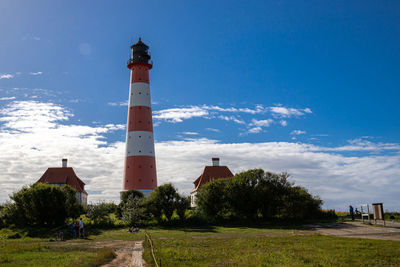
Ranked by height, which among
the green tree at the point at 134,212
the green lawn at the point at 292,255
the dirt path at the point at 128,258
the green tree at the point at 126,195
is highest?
the green tree at the point at 126,195

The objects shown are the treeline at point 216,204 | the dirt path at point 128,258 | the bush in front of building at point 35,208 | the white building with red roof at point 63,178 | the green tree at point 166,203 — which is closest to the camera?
the dirt path at point 128,258

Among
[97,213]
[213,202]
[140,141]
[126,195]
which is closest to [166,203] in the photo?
[213,202]

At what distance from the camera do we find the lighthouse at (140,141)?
42.8m

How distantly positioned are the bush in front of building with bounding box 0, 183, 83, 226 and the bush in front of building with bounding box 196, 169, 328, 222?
1299 centimetres

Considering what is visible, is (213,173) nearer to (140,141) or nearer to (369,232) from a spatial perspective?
(140,141)

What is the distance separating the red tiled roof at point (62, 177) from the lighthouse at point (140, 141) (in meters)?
15.0

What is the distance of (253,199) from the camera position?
110 ft

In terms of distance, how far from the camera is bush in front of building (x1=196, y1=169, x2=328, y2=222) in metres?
33.6

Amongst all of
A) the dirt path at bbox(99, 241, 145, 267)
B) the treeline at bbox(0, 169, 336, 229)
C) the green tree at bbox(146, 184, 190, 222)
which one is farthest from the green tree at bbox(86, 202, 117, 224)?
the dirt path at bbox(99, 241, 145, 267)

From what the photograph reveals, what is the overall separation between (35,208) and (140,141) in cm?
1588

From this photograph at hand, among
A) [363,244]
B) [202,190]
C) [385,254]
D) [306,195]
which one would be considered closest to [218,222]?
[202,190]

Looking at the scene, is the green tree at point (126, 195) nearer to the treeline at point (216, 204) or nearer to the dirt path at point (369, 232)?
the treeline at point (216, 204)

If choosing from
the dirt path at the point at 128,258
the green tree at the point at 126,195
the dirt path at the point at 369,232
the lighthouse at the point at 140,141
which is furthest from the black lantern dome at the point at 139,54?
the dirt path at the point at 128,258

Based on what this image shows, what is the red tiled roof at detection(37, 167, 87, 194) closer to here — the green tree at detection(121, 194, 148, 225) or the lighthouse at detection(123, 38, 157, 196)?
the lighthouse at detection(123, 38, 157, 196)
